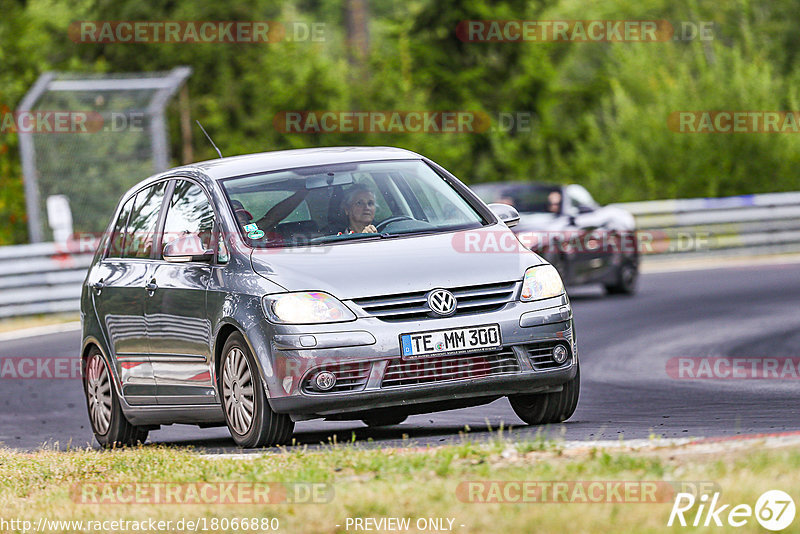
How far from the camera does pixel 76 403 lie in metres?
13.4

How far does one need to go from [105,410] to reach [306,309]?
2.79 meters

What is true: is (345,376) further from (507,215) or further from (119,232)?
(119,232)

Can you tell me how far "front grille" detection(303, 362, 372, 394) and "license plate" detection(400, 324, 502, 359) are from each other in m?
0.23

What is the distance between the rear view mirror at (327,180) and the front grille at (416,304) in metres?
1.38

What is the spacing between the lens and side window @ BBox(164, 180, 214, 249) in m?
9.25

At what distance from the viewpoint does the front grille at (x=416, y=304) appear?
817 centimetres

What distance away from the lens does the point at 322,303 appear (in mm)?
8180

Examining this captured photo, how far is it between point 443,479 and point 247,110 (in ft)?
109

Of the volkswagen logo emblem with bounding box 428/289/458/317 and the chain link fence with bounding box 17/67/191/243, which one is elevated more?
the volkswagen logo emblem with bounding box 428/289/458/317

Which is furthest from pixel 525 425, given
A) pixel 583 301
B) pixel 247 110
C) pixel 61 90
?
pixel 247 110

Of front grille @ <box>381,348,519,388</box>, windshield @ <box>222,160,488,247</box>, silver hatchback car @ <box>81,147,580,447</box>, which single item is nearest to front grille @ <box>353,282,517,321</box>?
silver hatchback car @ <box>81,147,580,447</box>

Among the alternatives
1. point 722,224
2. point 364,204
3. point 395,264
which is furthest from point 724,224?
point 395,264

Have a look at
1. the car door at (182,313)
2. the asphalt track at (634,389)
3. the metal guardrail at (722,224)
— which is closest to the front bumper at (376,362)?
the asphalt track at (634,389)

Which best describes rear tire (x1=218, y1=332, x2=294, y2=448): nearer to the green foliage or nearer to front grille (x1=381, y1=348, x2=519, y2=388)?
front grille (x1=381, y1=348, x2=519, y2=388)
